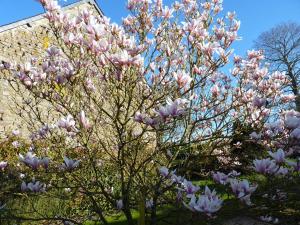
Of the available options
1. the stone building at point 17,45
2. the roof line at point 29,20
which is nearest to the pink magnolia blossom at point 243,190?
the stone building at point 17,45

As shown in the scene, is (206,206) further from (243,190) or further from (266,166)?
(266,166)

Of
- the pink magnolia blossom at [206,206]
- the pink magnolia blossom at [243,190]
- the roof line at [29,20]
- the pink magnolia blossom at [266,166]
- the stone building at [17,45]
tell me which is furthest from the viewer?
the roof line at [29,20]

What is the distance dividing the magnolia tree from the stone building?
6.05 m

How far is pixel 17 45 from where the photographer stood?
36.8ft

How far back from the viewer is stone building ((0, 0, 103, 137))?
32.4 ft

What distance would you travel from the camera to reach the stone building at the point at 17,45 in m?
9.88

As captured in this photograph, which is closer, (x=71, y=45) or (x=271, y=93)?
(x=71, y=45)

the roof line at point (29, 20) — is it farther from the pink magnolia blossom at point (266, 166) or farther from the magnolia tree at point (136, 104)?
the pink magnolia blossom at point (266, 166)

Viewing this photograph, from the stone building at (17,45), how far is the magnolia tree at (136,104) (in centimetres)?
605

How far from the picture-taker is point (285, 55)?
22.8 meters

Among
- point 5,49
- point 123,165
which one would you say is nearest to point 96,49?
point 123,165

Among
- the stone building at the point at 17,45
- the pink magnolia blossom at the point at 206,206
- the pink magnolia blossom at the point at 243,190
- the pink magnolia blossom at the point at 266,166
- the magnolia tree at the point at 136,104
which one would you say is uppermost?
the stone building at the point at 17,45

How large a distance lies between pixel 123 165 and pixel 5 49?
8.73 m

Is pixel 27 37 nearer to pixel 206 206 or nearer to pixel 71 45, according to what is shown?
pixel 71 45
